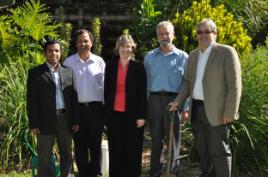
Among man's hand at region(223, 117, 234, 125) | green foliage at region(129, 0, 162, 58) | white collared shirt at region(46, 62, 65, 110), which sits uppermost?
green foliage at region(129, 0, 162, 58)

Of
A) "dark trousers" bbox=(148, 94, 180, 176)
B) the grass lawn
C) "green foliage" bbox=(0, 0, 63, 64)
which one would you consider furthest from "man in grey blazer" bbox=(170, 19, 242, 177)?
"green foliage" bbox=(0, 0, 63, 64)

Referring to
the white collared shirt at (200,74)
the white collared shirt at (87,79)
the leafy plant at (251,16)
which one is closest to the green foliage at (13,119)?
the white collared shirt at (87,79)

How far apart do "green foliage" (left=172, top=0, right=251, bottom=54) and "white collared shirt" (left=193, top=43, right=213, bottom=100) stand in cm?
255

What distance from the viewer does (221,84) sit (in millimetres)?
6078

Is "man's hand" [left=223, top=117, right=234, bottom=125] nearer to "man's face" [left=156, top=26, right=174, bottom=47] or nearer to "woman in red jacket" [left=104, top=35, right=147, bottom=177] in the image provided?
"woman in red jacket" [left=104, top=35, right=147, bottom=177]

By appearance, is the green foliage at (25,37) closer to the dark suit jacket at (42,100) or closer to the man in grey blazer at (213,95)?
the dark suit jacket at (42,100)

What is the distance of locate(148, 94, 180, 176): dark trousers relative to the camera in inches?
265

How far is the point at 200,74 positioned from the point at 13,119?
3.00 m

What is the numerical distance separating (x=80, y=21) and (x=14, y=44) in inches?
132

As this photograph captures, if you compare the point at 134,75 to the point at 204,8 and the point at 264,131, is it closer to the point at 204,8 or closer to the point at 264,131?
the point at 264,131

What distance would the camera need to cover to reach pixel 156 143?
270 inches

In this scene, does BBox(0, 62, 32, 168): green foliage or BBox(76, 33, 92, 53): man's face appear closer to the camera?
BBox(76, 33, 92, 53): man's face

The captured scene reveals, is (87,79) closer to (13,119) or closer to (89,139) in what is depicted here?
(89,139)

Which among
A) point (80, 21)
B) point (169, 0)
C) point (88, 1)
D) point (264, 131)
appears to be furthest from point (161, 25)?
point (88, 1)
